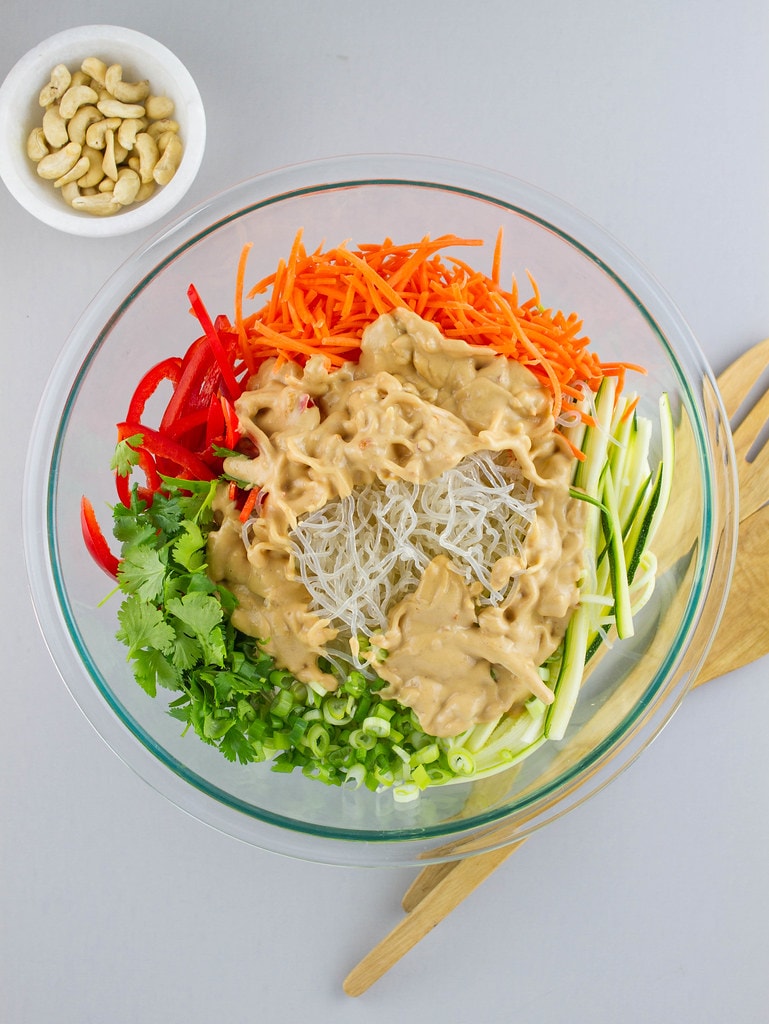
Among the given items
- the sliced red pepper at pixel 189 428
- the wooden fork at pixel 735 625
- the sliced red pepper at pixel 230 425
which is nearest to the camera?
the sliced red pepper at pixel 230 425

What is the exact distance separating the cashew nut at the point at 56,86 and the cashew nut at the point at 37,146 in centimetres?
8

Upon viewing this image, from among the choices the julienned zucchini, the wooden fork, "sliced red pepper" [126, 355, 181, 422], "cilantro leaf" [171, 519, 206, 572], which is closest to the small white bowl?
"sliced red pepper" [126, 355, 181, 422]

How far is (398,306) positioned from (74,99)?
1167mm

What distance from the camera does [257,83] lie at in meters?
2.54

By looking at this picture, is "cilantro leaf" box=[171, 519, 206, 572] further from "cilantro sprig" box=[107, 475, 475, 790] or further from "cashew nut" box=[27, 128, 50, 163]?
"cashew nut" box=[27, 128, 50, 163]

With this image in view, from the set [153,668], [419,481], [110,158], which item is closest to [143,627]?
[153,668]

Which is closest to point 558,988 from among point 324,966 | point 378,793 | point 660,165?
point 324,966

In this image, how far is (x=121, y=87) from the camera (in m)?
2.41

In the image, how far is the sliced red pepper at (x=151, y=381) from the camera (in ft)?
7.09

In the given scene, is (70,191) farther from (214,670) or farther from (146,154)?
(214,670)

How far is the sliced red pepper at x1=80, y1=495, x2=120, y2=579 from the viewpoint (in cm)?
213

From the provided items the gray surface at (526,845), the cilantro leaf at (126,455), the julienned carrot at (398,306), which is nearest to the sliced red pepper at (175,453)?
the cilantro leaf at (126,455)

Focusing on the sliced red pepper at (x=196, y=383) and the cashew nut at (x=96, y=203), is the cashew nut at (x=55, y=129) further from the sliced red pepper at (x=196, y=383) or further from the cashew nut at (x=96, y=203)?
the sliced red pepper at (x=196, y=383)

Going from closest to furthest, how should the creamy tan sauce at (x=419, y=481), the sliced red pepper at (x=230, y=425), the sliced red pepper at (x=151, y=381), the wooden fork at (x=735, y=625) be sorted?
1. the creamy tan sauce at (x=419, y=481)
2. the sliced red pepper at (x=230, y=425)
3. the sliced red pepper at (x=151, y=381)
4. the wooden fork at (x=735, y=625)
